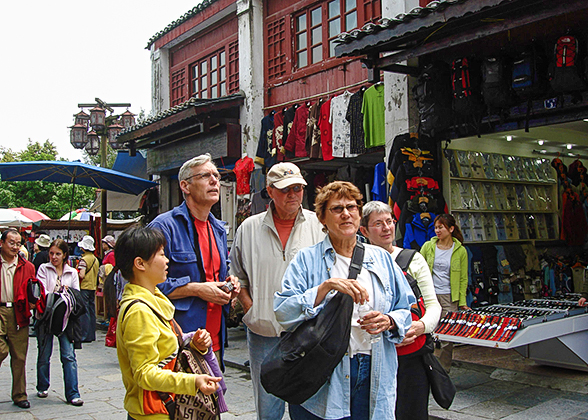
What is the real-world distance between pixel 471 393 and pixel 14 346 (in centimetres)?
529

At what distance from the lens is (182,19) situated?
1543 cm

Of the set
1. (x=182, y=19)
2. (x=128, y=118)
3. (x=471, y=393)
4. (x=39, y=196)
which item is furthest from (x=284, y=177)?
(x=39, y=196)

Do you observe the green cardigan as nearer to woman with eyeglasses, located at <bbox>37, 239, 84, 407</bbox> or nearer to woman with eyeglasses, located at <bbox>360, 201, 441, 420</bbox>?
woman with eyeglasses, located at <bbox>360, 201, 441, 420</bbox>

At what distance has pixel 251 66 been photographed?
12.7m

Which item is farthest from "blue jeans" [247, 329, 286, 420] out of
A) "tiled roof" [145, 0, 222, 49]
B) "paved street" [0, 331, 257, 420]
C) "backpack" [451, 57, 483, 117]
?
"tiled roof" [145, 0, 222, 49]

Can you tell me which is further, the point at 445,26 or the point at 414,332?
the point at 445,26

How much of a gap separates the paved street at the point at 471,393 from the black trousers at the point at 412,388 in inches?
90.2

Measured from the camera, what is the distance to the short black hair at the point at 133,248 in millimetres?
3135

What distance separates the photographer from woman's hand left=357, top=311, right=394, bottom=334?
9.48ft

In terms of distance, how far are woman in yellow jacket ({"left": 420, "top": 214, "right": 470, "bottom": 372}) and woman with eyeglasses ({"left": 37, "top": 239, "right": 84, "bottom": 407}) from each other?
15.0ft

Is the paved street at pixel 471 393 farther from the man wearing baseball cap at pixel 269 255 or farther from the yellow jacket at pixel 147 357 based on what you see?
the yellow jacket at pixel 147 357

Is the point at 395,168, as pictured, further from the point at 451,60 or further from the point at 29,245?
the point at 29,245

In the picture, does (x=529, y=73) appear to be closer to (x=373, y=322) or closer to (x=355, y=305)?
(x=355, y=305)

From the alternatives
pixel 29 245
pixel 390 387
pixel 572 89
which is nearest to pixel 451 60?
pixel 572 89
